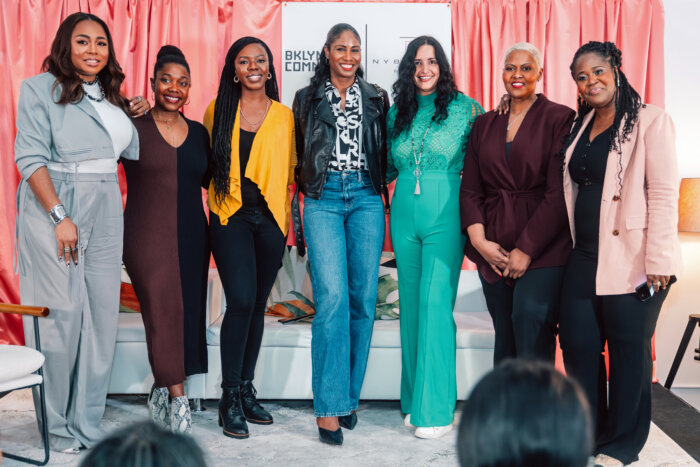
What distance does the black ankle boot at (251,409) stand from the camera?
3.02 meters

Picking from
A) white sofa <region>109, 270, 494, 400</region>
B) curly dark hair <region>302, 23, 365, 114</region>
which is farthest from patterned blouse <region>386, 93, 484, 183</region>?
white sofa <region>109, 270, 494, 400</region>

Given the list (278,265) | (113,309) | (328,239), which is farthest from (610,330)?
(113,309)


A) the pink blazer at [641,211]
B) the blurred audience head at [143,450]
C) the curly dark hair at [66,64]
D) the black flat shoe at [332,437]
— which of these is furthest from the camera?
the black flat shoe at [332,437]

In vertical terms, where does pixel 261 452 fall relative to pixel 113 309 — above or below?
below

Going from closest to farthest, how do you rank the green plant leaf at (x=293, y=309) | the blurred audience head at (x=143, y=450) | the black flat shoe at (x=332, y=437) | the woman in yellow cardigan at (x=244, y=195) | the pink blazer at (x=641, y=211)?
the blurred audience head at (x=143, y=450) → the pink blazer at (x=641, y=211) → the black flat shoe at (x=332, y=437) → the woman in yellow cardigan at (x=244, y=195) → the green plant leaf at (x=293, y=309)

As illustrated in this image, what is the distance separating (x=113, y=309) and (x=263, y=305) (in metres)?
0.65

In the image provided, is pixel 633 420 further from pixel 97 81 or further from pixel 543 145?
pixel 97 81

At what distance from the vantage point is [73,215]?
2590 mm

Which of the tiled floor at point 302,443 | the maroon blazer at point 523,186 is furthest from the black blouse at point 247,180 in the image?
the tiled floor at point 302,443

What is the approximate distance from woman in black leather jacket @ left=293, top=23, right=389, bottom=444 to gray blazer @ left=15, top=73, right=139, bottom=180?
852mm

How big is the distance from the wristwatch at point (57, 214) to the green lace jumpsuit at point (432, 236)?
1.36 metres

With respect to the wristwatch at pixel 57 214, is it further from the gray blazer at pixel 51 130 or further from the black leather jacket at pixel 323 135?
the black leather jacket at pixel 323 135

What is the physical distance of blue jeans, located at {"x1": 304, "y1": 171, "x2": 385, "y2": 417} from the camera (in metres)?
2.83

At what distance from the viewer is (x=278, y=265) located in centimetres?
302
